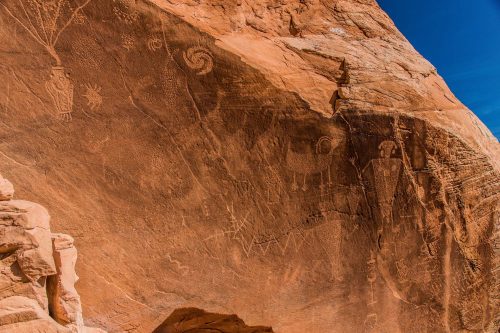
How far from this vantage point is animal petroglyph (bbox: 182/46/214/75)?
3.05 metres

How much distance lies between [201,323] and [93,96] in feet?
6.08

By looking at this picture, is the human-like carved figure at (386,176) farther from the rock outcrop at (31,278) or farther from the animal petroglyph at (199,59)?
the rock outcrop at (31,278)

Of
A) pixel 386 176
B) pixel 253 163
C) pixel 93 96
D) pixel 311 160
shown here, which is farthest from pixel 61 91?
pixel 386 176

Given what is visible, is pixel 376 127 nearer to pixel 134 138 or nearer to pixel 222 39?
pixel 222 39

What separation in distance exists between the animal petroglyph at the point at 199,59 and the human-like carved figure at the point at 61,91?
2.63 ft

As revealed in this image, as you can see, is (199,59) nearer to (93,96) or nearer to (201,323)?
(93,96)

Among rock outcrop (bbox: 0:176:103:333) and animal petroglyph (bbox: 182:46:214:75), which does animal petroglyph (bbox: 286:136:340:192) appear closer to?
animal petroglyph (bbox: 182:46:214:75)

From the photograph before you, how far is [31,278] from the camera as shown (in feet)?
7.47

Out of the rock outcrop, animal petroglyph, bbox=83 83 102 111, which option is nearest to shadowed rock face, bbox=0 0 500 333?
animal petroglyph, bbox=83 83 102 111

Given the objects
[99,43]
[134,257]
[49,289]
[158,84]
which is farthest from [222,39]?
[49,289]

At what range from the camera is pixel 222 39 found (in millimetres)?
3109

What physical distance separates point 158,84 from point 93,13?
2.01 ft

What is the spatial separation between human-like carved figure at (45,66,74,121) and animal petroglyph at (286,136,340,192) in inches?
61.3

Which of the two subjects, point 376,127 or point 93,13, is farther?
point 376,127
